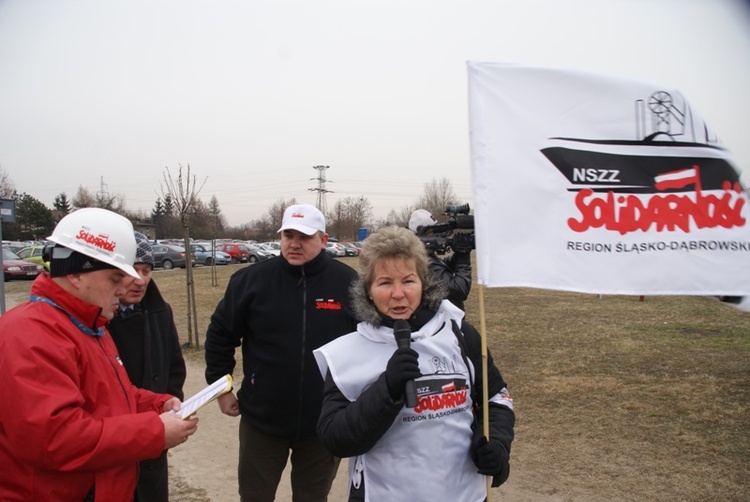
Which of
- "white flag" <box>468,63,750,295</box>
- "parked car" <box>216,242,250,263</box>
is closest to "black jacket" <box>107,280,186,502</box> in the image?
"white flag" <box>468,63,750,295</box>

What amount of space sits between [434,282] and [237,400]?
6.05 feet

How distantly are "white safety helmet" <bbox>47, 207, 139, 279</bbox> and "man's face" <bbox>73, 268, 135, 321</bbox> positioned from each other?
0.05m

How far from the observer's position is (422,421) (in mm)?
1933

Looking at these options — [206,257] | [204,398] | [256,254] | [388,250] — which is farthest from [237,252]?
[388,250]

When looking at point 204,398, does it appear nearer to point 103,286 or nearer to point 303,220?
point 103,286

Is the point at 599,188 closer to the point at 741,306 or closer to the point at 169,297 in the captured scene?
the point at 741,306

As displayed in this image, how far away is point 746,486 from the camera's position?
4.05 m

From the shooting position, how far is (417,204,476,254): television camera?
4648 mm

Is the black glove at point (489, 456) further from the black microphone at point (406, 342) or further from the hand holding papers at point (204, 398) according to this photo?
the hand holding papers at point (204, 398)

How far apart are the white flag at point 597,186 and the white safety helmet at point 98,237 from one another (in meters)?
1.38

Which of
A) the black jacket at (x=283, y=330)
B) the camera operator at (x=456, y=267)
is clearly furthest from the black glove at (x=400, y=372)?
the camera operator at (x=456, y=267)

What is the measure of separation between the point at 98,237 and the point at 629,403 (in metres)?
5.82

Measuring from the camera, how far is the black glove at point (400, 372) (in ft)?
5.74

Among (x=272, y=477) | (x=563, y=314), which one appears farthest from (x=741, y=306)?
(x=563, y=314)
